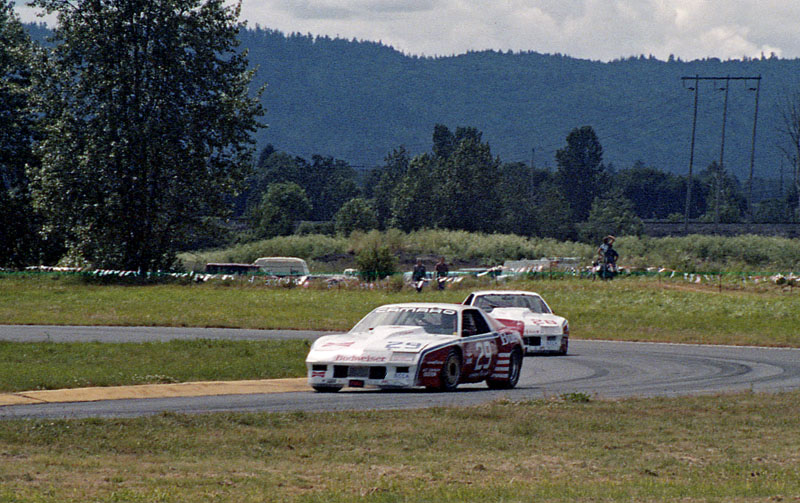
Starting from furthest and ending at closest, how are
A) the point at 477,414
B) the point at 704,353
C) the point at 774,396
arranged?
the point at 704,353
the point at 774,396
the point at 477,414

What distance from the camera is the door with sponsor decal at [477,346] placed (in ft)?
53.0

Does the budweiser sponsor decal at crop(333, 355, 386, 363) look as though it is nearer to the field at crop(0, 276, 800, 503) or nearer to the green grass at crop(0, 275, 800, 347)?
the field at crop(0, 276, 800, 503)

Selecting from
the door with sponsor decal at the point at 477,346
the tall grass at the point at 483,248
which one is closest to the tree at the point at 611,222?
the tall grass at the point at 483,248

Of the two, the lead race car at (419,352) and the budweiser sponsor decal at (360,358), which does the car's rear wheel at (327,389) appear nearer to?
the lead race car at (419,352)

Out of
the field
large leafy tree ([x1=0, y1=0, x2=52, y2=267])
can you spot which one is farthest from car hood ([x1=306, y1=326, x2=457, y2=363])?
large leafy tree ([x1=0, y1=0, x2=52, y2=267])

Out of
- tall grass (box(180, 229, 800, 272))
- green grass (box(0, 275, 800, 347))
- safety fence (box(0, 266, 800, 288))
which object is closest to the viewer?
green grass (box(0, 275, 800, 347))

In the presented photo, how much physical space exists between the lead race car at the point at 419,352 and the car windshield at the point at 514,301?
308 inches

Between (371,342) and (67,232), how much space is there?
4109 centimetres

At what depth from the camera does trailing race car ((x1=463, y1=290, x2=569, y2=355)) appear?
78.8 feet

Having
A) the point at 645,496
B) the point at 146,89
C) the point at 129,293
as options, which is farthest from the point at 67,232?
the point at 645,496

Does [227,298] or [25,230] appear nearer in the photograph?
[227,298]

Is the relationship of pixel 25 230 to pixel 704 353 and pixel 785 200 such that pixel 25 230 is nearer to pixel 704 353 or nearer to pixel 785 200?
pixel 704 353

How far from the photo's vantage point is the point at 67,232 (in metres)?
53.4

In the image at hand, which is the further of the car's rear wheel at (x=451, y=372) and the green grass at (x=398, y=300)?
the green grass at (x=398, y=300)
